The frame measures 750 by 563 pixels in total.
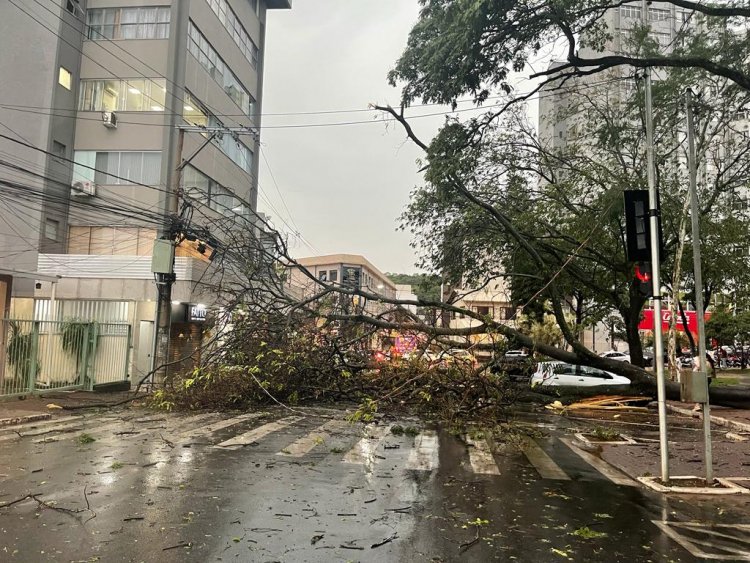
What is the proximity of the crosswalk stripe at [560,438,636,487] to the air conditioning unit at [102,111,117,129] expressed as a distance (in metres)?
22.4

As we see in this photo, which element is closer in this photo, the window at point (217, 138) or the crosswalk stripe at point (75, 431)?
the crosswalk stripe at point (75, 431)

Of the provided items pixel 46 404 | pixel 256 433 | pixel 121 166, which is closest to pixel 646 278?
pixel 256 433

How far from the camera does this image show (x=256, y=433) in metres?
10.6

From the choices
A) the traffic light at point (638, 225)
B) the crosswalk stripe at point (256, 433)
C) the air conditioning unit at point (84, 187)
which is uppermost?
the air conditioning unit at point (84, 187)

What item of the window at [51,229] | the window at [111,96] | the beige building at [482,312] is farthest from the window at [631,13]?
the window at [51,229]

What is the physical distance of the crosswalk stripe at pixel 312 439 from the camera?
892 centimetres

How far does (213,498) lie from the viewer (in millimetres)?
6066

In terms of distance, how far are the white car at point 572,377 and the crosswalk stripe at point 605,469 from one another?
34.3 feet

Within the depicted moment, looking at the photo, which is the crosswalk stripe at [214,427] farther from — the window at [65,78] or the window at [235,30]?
the window at [235,30]

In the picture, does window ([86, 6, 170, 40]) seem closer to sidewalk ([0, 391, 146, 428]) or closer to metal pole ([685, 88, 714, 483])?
sidewalk ([0, 391, 146, 428])

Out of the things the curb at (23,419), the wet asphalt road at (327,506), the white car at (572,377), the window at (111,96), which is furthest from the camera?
the window at (111,96)

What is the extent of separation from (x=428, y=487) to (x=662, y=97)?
11.7 meters

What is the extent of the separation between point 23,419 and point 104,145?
1633 centimetres

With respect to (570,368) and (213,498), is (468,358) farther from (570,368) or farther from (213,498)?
(570,368)
